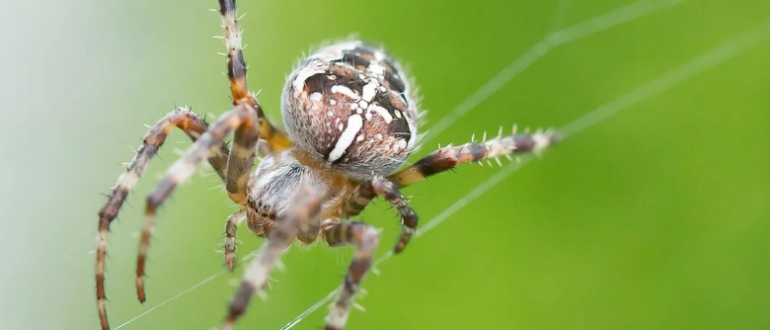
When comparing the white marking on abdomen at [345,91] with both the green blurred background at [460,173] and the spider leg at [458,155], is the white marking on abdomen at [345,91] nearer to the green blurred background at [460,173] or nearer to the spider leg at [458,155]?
the spider leg at [458,155]

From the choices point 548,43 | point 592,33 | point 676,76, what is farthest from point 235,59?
point 676,76

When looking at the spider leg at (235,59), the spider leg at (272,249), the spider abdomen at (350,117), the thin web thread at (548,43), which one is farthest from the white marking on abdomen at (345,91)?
the thin web thread at (548,43)

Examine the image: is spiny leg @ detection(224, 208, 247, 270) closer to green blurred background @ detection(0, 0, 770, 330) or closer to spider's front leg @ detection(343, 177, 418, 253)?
spider's front leg @ detection(343, 177, 418, 253)

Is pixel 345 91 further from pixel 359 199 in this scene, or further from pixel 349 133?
pixel 359 199

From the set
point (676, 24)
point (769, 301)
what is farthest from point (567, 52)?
point (769, 301)

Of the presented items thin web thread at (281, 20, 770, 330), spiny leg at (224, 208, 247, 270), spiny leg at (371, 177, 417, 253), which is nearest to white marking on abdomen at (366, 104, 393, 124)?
spiny leg at (371, 177, 417, 253)

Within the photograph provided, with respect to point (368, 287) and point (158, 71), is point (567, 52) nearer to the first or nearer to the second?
point (368, 287)

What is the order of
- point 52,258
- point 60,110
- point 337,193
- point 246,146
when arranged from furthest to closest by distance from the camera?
point 60,110
point 52,258
point 337,193
point 246,146
